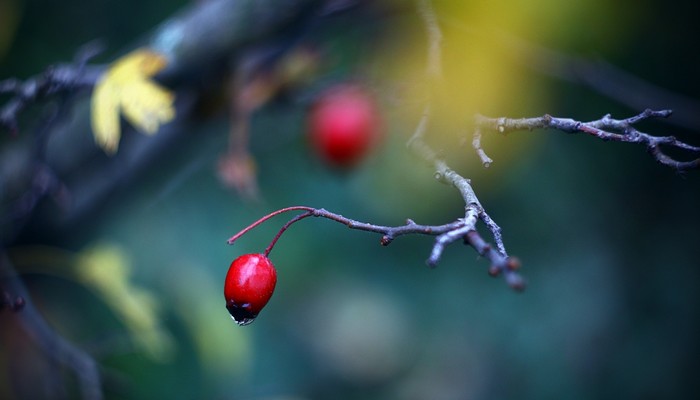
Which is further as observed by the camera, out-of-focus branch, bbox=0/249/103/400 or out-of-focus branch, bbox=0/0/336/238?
out-of-focus branch, bbox=0/249/103/400

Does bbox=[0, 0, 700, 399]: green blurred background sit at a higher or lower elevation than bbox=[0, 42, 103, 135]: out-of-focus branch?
lower

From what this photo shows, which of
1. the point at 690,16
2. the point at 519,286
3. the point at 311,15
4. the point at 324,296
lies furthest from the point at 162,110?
the point at 324,296

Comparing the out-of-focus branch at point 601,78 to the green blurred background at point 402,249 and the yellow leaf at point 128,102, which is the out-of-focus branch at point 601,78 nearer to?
the green blurred background at point 402,249

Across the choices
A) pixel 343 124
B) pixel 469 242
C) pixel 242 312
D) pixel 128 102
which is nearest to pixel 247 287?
pixel 242 312

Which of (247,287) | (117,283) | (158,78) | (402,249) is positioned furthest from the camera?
(402,249)

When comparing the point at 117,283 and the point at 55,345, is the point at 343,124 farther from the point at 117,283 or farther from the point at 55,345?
the point at 55,345

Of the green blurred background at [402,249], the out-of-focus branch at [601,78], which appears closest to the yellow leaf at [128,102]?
the green blurred background at [402,249]

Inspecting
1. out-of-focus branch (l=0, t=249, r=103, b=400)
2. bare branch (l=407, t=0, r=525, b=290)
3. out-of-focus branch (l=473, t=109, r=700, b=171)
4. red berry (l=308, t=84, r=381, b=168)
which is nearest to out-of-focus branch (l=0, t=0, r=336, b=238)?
out-of-focus branch (l=0, t=249, r=103, b=400)

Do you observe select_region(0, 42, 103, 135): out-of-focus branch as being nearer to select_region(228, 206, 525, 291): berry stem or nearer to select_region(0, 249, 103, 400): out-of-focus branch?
select_region(0, 249, 103, 400): out-of-focus branch
